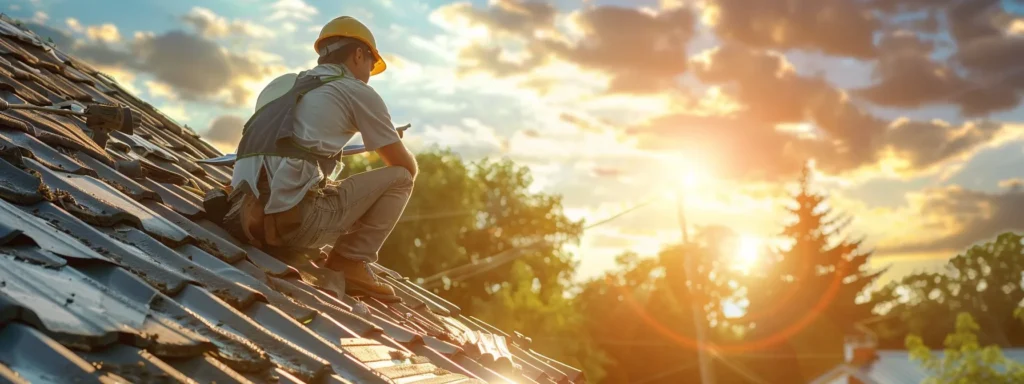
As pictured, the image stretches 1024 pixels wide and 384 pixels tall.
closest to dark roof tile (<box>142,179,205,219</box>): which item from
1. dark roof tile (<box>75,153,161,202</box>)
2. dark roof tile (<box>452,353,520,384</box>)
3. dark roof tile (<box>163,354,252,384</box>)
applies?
dark roof tile (<box>75,153,161,202</box>)

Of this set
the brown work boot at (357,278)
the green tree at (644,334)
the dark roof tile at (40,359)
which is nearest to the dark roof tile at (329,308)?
the brown work boot at (357,278)

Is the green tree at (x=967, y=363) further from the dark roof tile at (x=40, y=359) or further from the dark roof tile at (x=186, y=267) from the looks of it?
the dark roof tile at (x=40, y=359)

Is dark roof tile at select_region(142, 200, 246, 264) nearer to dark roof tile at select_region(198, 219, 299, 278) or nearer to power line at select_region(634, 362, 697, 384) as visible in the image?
dark roof tile at select_region(198, 219, 299, 278)

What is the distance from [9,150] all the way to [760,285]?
208 feet

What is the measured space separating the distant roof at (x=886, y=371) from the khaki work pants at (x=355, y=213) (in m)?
35.2

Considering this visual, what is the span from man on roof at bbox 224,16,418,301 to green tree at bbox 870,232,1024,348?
206 feet

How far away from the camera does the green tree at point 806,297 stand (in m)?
57.5

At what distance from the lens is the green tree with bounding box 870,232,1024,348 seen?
6594 cm

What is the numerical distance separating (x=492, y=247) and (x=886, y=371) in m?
19.0

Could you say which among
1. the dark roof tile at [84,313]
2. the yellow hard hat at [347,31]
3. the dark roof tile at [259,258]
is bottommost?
the dark roof tile at [84,313]

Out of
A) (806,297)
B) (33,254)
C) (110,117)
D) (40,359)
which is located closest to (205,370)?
(40,359)

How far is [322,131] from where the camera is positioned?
4.77 meters

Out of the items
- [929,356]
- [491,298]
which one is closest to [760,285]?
[491,298]

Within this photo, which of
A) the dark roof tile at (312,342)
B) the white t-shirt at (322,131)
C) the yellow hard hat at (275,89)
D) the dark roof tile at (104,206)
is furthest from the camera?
the yellow hard hat at (275,89)
